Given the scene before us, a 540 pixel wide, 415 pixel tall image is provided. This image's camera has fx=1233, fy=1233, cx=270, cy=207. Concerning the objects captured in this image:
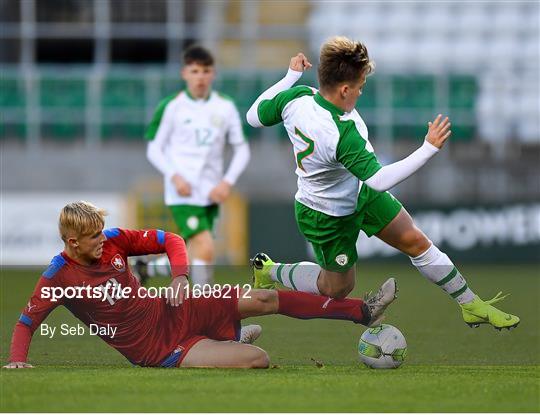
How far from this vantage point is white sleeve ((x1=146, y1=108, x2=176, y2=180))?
404 inches

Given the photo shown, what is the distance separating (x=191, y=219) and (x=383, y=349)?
385cm

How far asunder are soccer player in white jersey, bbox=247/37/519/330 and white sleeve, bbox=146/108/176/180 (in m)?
2.96

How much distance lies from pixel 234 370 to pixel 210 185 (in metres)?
4.17

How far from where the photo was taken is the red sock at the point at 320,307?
6770 mm

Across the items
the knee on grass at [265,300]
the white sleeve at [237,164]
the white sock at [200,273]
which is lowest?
the white sock at [200,273]

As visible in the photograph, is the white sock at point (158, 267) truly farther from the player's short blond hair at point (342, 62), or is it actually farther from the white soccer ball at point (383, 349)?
the player's short blond hair at point (342, 62)

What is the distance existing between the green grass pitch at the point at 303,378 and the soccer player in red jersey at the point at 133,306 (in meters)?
0.15

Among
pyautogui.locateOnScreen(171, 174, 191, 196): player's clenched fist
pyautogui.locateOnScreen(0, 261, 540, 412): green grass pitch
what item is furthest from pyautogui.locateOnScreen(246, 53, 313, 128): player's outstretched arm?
pyautogui.locateOnScreen(171, 174, 191, 196): player's clenched fist

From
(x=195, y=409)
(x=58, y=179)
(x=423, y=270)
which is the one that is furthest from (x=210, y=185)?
(x=58, y=179)

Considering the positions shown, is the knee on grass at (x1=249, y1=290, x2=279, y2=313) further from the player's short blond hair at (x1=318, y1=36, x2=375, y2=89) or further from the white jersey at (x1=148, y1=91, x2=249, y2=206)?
the white jersey at (x1=148, y1=91, x2=249, y2=206)

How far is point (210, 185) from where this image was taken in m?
10.4

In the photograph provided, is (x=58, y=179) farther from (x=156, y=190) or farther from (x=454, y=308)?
(x=454, y=308)

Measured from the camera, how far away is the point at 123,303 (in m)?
6.41

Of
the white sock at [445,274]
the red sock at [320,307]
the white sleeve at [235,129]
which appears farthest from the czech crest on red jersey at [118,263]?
the white sleeve at [235,129]
